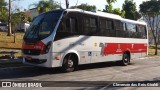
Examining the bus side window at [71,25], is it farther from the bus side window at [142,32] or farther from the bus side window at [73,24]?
the bus side window at [142,32]

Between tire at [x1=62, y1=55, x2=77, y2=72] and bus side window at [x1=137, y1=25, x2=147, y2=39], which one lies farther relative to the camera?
bus side window at [x1=137, y1=25, x2=147, y2=39]

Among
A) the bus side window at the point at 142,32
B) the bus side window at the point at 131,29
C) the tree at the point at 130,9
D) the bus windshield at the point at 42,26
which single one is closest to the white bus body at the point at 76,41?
the bus windshield at the point at 42,26

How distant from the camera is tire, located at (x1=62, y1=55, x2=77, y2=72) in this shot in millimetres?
13703

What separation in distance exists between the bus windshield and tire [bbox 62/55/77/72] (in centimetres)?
157

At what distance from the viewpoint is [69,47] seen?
13812 mm

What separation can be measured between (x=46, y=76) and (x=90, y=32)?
13.1 ft

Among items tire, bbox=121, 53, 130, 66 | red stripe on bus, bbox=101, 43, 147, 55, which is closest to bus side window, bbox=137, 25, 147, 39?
red stripe on bus, bbox=101, 43, 147, 55

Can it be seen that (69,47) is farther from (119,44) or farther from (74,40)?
(119,44)

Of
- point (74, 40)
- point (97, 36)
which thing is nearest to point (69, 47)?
point (74, 40)

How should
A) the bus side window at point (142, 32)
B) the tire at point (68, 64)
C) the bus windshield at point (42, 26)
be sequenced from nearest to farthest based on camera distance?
the bus windshield at point (42, 26)
the tire at point (68, 64)
the bus side window at point (142, 32)

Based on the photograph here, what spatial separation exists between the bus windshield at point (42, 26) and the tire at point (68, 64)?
1.57 metres

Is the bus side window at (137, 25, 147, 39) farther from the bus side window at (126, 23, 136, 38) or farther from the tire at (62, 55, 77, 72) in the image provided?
the tire at (62, 55, 77, 72)

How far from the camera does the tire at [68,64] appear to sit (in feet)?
45.0

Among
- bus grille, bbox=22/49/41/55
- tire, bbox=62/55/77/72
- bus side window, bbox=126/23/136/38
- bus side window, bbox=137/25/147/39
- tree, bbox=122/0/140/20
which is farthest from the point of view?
tree, bbox=122/0/140/20
